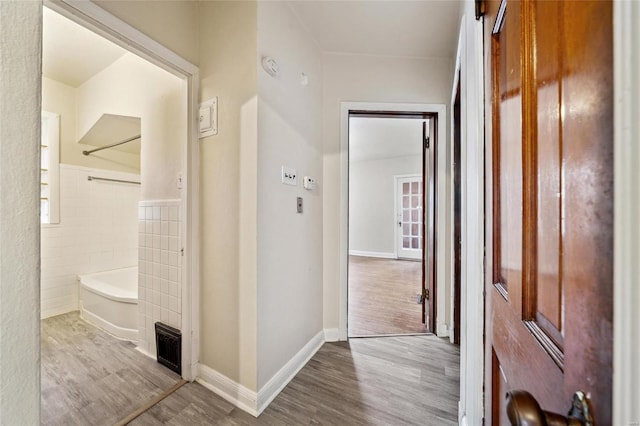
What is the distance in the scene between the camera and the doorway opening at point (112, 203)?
1.58m

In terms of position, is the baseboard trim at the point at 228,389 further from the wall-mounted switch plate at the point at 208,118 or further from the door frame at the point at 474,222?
the wall-mounted switch plate at the point at 208,118

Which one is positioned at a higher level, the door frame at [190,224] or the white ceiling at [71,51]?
the white ceiling at [71,51]

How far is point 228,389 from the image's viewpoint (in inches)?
57.8

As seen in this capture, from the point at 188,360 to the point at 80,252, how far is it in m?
2.39

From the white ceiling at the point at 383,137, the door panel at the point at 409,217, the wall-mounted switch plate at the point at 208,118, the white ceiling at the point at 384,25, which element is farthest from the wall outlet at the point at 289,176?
the door panel at the point at 409,217

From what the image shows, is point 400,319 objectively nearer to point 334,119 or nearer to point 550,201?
point 334,119

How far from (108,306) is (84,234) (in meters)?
1.15

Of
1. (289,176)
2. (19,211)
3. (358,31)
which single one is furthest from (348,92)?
(19,211)

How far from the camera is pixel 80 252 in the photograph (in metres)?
2.90

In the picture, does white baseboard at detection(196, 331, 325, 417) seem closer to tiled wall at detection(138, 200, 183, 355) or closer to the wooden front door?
tiled wall at detection(138, 200, 183, 355)

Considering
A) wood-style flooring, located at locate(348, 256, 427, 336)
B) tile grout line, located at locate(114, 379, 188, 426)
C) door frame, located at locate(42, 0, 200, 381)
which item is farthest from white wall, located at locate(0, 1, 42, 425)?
wood-style flooring, located at locate(348, 256, 427, 336)

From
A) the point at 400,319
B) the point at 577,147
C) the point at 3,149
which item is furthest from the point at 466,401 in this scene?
the point at 3,149

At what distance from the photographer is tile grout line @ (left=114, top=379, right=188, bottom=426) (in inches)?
52.2

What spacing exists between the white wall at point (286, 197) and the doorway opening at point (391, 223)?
0.58 metres
